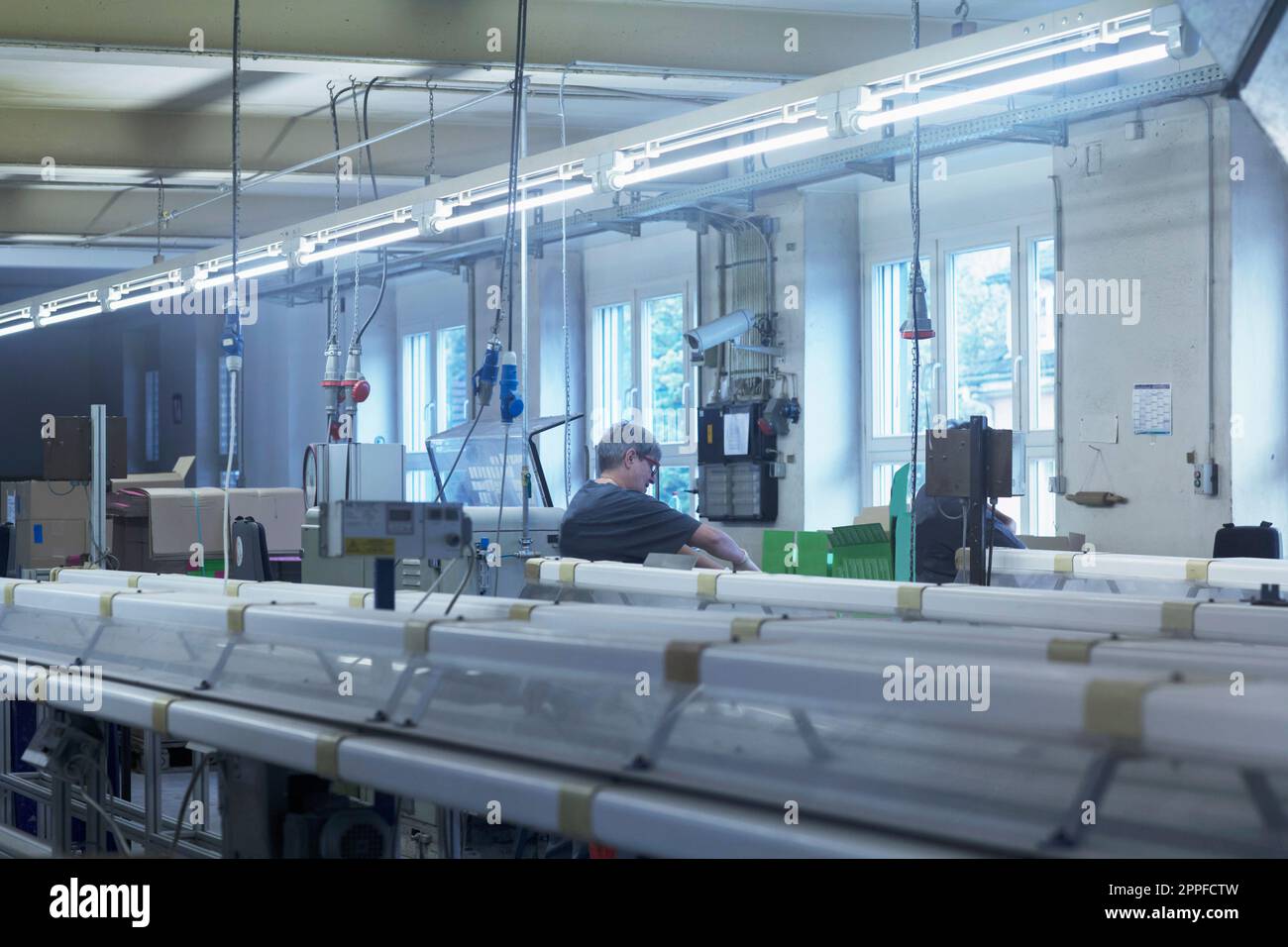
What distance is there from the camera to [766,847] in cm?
169

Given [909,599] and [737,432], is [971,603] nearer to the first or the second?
[909,599]

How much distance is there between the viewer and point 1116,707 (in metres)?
1.57

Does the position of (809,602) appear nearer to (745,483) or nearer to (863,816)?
(863,816)

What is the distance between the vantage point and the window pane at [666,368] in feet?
34.3

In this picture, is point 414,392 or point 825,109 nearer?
point 825,109

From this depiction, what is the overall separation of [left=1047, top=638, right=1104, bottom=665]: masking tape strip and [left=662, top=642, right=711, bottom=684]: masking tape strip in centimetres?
48

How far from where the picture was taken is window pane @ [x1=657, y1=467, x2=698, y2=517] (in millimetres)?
10414

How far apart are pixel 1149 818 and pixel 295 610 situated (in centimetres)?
176

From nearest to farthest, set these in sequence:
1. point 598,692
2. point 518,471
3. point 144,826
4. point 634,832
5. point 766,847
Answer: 1. point 766,847
2. point 634,832
3. point 598,692
4. point 144,826
5. point 518,471

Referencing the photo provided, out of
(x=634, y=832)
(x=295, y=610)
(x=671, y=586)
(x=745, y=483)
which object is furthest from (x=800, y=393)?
(x=634, y=832)

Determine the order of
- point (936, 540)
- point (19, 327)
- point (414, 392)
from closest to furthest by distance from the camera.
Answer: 1. point (936, 540)
2. point (19, 327)
3. point (414, 392)

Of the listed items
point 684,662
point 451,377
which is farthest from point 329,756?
point 451,377

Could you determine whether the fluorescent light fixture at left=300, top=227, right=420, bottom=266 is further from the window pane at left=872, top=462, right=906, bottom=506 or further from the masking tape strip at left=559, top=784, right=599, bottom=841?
the masking tape strip at left=559, top=784, right=599, bottom=841

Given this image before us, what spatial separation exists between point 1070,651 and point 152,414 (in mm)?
15361
